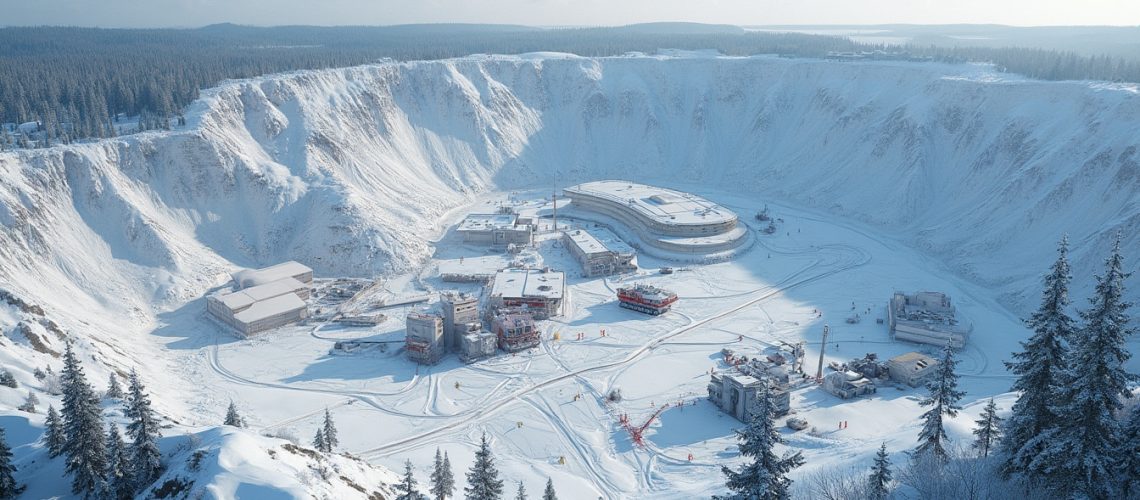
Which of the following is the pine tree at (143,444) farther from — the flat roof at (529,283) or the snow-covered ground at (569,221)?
the flat roof at (529,283)

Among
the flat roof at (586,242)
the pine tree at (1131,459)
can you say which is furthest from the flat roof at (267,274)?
the pine tree at (1131,459)

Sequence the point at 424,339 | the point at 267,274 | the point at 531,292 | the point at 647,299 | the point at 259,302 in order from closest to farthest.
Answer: the point at 424,339, the point at 259,302, the point at 647,299, the point at 531,292, the point at 267,274

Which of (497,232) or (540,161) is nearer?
(497,232)

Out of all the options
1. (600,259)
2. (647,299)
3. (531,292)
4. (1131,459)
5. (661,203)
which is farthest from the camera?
(661,203)

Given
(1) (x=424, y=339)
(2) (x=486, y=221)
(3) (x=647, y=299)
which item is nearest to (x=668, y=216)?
(2) (x=486, y=221)

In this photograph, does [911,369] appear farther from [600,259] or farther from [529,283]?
[600,259]

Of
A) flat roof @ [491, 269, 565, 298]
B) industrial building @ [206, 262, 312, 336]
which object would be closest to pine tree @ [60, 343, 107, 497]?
industrial building @ [206, 262, 312, 336]

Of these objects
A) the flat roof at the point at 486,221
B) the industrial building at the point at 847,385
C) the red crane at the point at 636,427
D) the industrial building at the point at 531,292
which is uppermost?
the flat roof at the point at 486,221
